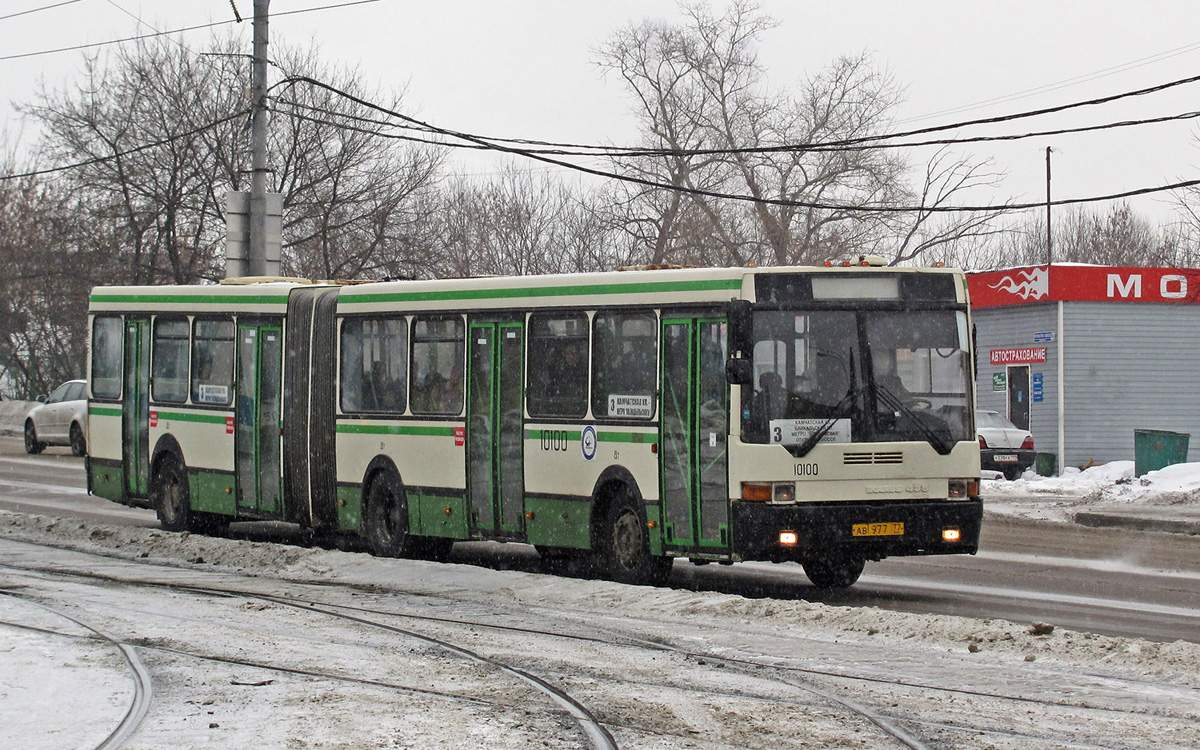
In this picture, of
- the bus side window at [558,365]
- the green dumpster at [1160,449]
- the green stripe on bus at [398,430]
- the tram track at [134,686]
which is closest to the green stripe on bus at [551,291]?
the bus side window at [558,365]

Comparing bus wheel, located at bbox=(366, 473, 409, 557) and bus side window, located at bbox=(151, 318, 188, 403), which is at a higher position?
bus side window, located at bbox=(151, 318, 188, 403)

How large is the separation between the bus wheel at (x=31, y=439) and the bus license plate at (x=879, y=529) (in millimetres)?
28932

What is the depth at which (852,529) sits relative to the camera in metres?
11.7

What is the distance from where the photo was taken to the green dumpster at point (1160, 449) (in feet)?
88.8

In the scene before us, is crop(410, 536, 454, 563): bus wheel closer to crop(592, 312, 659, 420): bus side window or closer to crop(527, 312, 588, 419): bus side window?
crop(527, 312, 588, 419): bus side window

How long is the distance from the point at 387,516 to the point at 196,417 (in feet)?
11.2

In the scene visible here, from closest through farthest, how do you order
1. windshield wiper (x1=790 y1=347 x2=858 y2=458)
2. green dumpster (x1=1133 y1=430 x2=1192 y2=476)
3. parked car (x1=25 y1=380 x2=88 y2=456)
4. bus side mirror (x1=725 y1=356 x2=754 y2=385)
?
bus side mirror (x1=725 y1=356 x2=754 y2=385), windshield wiper (x1=790 y1=347 x2=858 y2=458), green dumpster (x1=1133 y1=430 x2=1192 y2=476), parked car (x1=25 y1=380 x2=88 y2=456)

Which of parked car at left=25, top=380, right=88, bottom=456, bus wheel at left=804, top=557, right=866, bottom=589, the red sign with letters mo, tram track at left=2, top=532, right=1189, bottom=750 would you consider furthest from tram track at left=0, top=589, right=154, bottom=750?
the red sign with letters mo

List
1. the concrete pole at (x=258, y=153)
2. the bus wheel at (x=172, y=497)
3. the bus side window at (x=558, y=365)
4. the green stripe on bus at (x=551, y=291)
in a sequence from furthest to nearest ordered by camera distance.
→ the concrete pole at (x=258, y=153), the bus wheel at (x=172, y=497), the bus side window at (x=558, y=365), the green stripe on bus at (x=551, y=291)

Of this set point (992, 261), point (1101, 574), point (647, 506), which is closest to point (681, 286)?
point (647, 506)

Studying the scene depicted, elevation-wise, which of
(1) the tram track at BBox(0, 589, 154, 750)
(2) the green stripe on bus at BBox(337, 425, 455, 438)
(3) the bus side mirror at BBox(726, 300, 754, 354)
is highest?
(3) the bus side mirror at BBox(726, 300, 754, 354)

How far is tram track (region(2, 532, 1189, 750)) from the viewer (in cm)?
692

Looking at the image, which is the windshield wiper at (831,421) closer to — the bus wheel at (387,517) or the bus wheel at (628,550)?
the bus wheel at (628,550)

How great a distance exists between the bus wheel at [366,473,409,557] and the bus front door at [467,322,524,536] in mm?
1165
